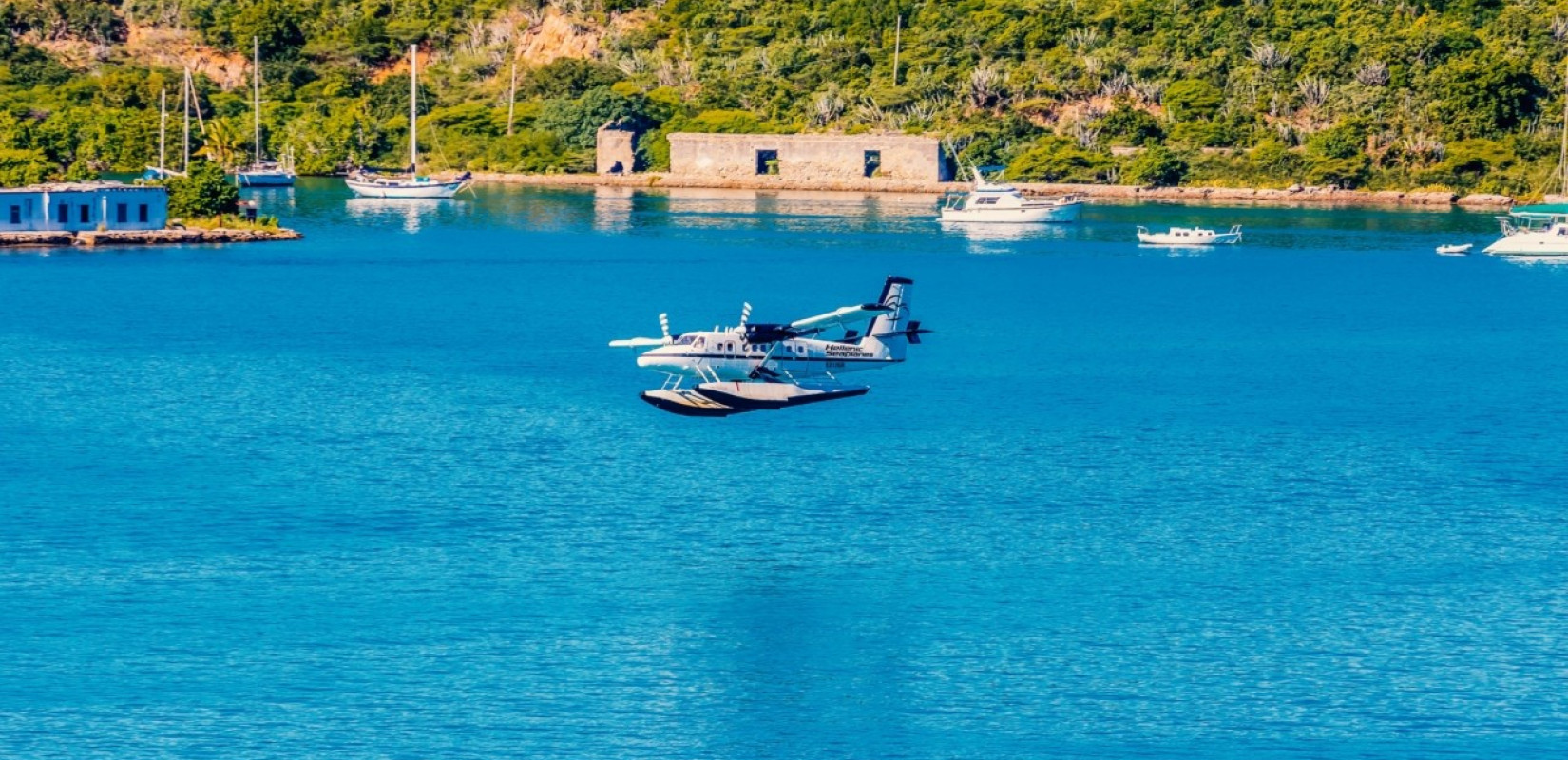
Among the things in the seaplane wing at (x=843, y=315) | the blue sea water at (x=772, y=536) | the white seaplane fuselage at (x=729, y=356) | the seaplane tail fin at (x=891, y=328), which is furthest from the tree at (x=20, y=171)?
the seaplane tail fin at (x=891, y=328)

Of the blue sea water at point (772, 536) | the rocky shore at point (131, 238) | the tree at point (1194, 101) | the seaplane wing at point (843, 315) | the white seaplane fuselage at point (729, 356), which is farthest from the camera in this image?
the tree at point (1194, 101)

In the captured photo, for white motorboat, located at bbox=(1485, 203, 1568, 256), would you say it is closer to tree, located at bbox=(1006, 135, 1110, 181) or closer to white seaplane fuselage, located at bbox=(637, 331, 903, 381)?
tree, located at bbox=(1006, 135, 1110, 181)

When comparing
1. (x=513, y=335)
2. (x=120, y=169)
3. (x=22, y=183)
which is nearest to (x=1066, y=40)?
(x=120, y=169)

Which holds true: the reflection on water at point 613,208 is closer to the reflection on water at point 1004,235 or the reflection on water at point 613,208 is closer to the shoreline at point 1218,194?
the shoreline at point 1218,194

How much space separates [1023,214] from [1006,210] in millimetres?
1279

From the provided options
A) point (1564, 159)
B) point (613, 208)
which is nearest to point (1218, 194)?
point (1564, 159)

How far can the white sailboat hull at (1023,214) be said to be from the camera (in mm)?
162375

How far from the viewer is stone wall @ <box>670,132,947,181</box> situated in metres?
194

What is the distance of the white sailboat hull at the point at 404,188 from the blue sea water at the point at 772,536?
6917cm

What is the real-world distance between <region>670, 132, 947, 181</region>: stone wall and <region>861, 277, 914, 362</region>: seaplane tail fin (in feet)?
361

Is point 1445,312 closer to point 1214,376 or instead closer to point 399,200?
point 1214,376

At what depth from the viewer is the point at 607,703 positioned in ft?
155

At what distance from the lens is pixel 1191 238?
144 metres

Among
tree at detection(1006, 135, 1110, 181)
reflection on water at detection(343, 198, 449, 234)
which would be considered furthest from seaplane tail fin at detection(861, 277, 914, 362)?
tree at detection(1006, 135, 1110, 181)
